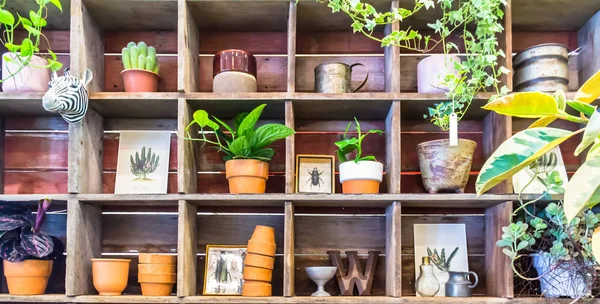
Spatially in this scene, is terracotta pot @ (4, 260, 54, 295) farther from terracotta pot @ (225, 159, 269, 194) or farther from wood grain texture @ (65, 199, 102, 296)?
terracotta pot @ (225, 159, 269, 194)

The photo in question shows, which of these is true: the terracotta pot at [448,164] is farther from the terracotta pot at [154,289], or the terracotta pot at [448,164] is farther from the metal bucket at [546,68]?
the terracotta pot at [154,289]

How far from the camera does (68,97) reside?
69.1 inches

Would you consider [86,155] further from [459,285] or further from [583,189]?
[583,189]

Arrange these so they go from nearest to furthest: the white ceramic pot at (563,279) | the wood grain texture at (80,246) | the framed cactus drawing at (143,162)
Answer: the white ceramic pot at (563,279), the wood grain texture at (80,246), the framed cactus drawing at (143,162)

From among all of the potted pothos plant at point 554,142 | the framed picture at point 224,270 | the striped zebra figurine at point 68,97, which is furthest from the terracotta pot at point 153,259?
the potted pothos plant at point 554,142

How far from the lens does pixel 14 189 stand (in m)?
2.10

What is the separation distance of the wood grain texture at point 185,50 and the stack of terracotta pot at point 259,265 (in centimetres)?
60

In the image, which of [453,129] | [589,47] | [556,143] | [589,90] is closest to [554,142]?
[556,143]

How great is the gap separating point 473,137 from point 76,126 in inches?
61.1

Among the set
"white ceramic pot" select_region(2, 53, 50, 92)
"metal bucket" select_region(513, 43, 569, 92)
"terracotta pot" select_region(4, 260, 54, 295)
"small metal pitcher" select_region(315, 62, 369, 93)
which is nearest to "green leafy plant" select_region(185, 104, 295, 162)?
"small metal pitcher" select_region(315, 62, 369, 93)

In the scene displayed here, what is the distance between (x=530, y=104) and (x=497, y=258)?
1131mm

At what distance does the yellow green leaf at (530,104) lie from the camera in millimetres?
875

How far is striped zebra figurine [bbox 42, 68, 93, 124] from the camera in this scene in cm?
174

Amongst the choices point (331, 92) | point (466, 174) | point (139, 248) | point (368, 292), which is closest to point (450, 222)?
point (466, 174)
